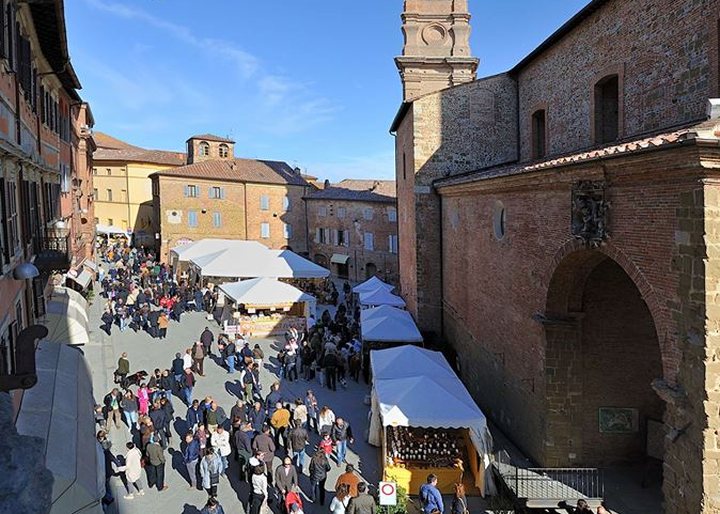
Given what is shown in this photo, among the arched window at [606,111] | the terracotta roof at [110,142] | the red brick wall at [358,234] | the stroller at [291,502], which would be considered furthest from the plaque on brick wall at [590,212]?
the terracotta roof at [110,142]

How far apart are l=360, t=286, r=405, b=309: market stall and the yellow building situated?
113 feet

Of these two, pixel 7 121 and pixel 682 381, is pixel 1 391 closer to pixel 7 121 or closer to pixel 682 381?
pixel 7 121

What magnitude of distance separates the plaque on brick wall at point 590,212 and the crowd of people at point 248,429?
205 inches

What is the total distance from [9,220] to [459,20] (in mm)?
21523

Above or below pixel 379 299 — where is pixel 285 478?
below

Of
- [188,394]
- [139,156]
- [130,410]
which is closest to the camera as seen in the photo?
[130,410]

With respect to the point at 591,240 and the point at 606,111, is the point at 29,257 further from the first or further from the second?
the point at 606,111

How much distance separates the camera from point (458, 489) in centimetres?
909

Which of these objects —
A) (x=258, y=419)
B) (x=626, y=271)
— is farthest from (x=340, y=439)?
(x=626, y=271)

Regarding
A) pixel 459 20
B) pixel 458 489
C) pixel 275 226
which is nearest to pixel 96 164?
pixel 275 226

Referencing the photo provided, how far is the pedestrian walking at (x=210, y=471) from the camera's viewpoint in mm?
9930

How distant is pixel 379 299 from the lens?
2325 centimetres

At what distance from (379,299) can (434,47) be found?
37.3 ft

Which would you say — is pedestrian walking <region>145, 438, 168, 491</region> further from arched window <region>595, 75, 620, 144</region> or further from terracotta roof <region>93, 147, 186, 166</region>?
terracotta roof <region>93, 147, 186, 166</region>
